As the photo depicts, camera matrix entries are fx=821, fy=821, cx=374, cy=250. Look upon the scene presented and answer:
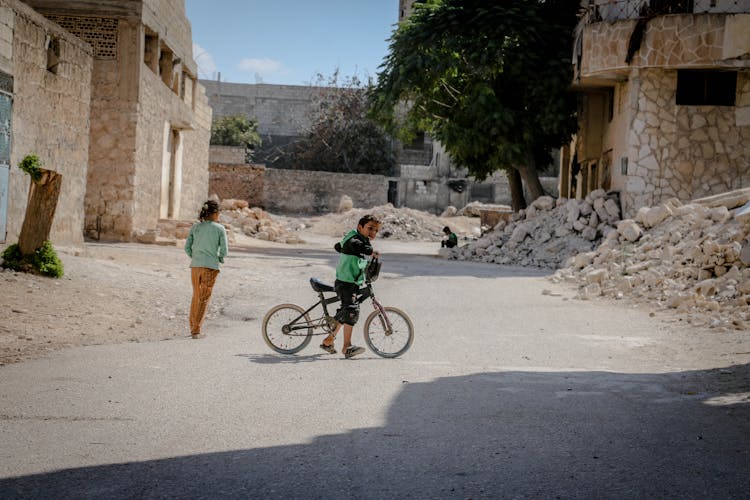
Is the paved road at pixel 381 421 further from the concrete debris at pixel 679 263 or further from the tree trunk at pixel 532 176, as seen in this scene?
the tree trunk at pixel 532 176

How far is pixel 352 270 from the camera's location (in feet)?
25.9

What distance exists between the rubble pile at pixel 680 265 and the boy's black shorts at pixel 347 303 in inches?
213

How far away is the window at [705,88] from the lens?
73.2 ft

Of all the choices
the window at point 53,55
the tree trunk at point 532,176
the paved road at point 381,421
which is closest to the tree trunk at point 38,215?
the paved road at point 381,421

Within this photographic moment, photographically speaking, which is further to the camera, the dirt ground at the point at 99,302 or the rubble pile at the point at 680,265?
the rubble pile at the point at 680,265

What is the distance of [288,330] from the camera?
8.14 m

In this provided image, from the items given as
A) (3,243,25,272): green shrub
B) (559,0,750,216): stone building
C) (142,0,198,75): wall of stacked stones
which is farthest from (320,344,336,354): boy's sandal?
(559,0,750,216): stone building

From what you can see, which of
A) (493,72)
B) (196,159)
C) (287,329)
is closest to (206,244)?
(287,329)

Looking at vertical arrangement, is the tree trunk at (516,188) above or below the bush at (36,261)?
above

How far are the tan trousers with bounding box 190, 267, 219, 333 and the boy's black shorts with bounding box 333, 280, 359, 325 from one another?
1.92 metres

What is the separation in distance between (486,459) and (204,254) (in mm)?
5402

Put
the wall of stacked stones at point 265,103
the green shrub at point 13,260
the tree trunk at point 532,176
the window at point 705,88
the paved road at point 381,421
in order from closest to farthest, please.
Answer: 1. the paved road at point 381,421
2. the green shrub at point 13,260
3. the window at point 705,88
4. the tree trunk at point 532,176
5. the wall of stacked stones at point 265,103

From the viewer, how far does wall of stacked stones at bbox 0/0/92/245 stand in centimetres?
1278

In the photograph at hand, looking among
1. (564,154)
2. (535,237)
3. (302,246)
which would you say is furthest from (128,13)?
(564,154)
